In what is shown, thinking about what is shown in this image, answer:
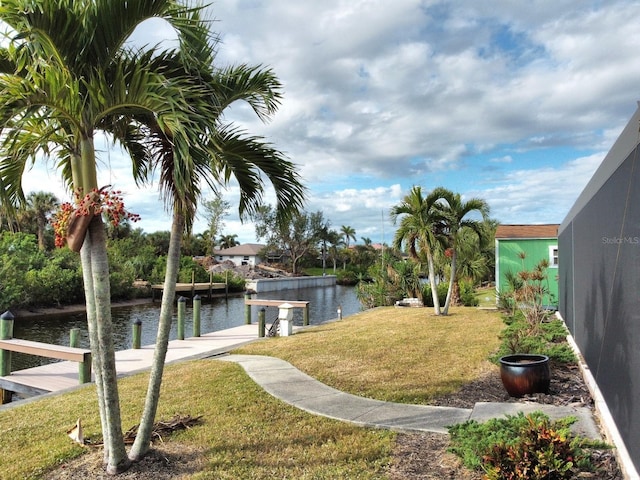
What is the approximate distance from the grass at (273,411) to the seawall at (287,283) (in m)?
39.6

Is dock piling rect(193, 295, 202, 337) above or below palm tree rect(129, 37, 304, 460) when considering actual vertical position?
below

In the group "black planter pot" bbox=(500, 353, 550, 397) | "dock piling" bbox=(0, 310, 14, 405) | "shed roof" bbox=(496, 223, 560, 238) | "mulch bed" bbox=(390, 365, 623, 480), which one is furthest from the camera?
"shed roof" bbox=(496, 223, 560, 238)

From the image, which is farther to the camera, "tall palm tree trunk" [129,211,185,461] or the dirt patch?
"tall palm tree trunk" [129,211,185,461]

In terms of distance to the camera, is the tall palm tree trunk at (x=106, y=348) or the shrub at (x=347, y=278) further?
the shrub at (x=347, y=278)

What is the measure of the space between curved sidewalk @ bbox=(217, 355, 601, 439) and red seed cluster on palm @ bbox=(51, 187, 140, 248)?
3.13 m

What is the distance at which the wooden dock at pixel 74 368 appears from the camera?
8.62 meters

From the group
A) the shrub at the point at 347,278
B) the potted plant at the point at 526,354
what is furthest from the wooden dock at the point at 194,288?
the potted plant at the point at 526,354

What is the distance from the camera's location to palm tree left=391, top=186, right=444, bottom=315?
50.1ft

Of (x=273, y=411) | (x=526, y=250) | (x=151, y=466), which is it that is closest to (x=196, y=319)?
(x=273, y=411)

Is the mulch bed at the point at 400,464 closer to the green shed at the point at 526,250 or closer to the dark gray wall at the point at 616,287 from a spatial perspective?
the dark gray wall at the point at 616,287

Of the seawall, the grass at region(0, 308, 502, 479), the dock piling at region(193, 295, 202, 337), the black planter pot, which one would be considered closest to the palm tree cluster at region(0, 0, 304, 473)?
the grass at region(0, 308, 502, 479)

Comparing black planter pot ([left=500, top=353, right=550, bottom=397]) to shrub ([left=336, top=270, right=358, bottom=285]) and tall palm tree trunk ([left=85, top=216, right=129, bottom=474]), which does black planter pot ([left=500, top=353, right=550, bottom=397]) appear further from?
shrub ([left=336, top=270, right=358, bottom=285])

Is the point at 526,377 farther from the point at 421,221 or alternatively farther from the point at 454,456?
the point at 421,221

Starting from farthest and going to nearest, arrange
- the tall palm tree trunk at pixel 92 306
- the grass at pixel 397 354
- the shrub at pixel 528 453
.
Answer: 1. the grass at pixel 397 354
2. the tall palm tree trunk at pixel 92 306
3. the shrub at pixel 528 453
